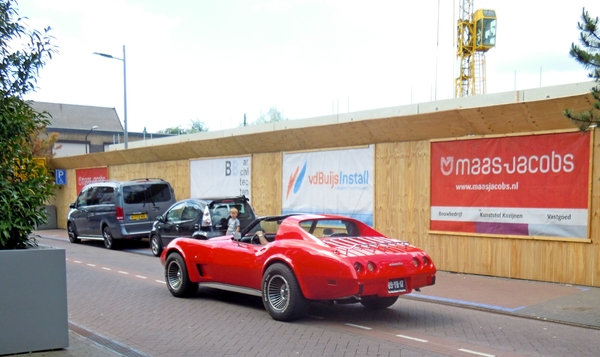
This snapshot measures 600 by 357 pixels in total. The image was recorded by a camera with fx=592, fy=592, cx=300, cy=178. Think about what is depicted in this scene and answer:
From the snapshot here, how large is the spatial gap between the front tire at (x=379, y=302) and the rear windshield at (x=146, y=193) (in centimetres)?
1170

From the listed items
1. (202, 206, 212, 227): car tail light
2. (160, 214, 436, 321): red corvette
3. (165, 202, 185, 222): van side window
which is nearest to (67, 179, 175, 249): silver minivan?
(165, 202, 185, 222): van side window

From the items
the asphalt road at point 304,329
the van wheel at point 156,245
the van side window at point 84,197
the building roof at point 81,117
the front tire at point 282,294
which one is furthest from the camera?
the building roof at point 81,117

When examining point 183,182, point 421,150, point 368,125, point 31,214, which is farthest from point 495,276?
point 183,182

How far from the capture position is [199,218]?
1523 centimetres

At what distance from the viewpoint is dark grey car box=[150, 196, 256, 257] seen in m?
14.3

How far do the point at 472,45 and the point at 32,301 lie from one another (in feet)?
183

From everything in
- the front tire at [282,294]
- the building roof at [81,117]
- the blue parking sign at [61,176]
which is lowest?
the front tire at [282,294]

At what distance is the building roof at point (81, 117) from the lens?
67.9 m

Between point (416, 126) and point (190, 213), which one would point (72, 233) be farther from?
point (416, 126)

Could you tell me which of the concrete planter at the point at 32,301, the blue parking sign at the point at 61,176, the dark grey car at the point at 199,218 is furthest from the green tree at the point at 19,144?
the blue parking sign at the point at 61,176

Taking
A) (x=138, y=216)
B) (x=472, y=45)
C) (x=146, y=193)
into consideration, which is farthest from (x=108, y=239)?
(x=472, y=45)

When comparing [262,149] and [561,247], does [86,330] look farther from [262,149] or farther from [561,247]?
[262,149]

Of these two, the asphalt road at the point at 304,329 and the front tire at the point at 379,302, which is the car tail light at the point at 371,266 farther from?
the front tire at the point at 379,302

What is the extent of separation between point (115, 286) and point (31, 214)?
5370 millimetres
